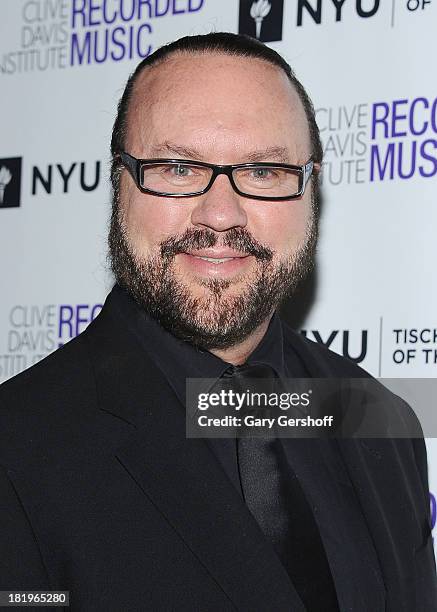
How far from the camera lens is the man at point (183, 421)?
153 centimetres

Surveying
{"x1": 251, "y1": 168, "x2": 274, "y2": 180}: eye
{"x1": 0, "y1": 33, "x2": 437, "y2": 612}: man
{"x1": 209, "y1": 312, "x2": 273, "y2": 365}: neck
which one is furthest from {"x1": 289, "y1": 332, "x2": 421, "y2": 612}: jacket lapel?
{"x1": 251, "y1": 168, "x2": 274, "y2": 180}: eye

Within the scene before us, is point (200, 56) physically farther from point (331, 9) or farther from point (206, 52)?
point (331, 9)

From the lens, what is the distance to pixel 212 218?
5.59ft

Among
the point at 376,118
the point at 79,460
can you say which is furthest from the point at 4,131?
the point at 79,460

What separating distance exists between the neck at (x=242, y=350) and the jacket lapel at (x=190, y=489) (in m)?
0.17

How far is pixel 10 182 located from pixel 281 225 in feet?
4.11

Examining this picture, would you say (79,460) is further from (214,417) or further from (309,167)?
(309,167)

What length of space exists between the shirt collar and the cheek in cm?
22

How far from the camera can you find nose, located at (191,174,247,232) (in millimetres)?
1705

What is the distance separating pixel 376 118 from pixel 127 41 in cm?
73

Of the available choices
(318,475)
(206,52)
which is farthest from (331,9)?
(318,475)

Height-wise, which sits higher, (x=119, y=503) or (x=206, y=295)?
(x=206, y=295)

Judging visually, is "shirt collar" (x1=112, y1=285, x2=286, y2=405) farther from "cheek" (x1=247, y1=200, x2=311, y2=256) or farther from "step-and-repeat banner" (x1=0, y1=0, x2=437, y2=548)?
"step-and-repeat banner" (x1=0, y1=0, x2=437, y2=548)

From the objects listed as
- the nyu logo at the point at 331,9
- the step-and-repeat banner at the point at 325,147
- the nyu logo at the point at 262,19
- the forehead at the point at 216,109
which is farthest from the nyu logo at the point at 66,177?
the forehead at the point at 216,109
